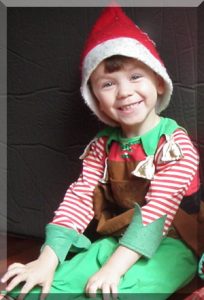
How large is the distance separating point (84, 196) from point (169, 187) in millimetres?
200

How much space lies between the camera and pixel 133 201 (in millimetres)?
937

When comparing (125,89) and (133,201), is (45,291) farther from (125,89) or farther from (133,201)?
(125,89)

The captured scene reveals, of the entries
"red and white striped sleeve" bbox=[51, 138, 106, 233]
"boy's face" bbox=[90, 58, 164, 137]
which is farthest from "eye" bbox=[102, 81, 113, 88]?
"red and white striped sleeve" bbox=[51, 138, 106, 233]

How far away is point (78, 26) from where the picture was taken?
113 cm

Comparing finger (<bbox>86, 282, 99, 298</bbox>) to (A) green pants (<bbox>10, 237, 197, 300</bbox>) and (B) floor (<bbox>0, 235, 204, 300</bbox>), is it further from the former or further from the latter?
(B) floor (<bbox>0, 235, 204, 300</bbox>)

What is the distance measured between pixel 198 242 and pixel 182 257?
0.19ft

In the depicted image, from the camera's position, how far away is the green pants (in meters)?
0.80

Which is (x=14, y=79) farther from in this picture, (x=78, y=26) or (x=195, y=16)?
(x=195, y=16)

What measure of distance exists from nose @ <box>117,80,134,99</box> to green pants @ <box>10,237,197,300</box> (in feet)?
0.94

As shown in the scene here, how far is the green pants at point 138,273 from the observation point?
2.61 ft

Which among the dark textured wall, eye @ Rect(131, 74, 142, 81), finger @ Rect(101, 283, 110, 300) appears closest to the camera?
finger @ Rect(101, 283, 110, 300)

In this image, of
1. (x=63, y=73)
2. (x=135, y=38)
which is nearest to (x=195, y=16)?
(x=135, y=38)

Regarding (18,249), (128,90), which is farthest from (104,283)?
(18,249)

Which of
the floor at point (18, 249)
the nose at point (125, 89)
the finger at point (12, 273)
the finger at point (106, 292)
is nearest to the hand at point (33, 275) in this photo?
the finger at point (12, 273)
